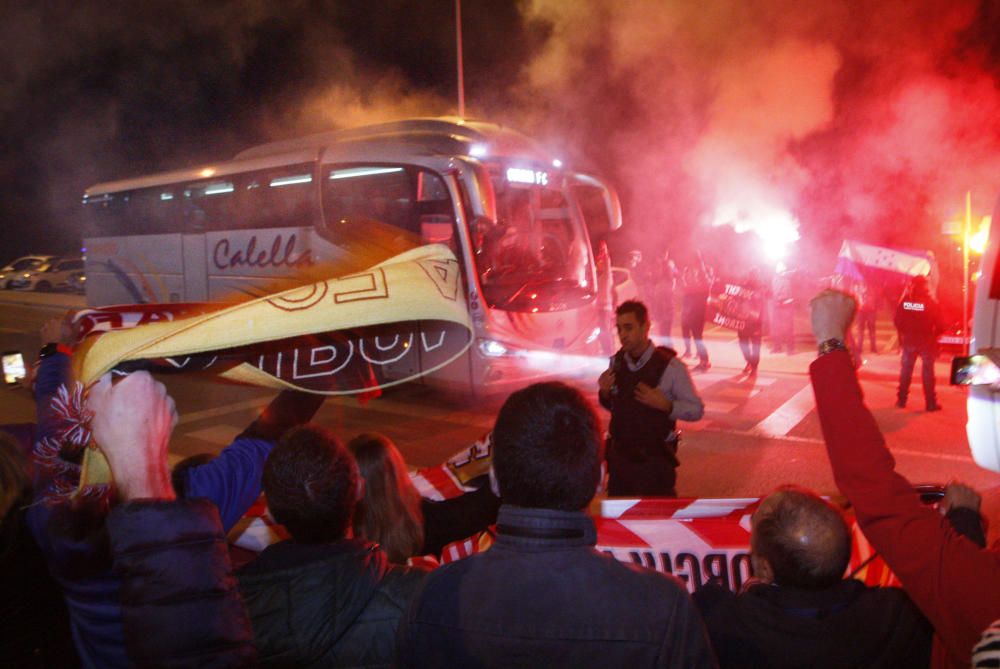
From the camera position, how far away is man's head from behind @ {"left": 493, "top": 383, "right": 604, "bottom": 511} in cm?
145

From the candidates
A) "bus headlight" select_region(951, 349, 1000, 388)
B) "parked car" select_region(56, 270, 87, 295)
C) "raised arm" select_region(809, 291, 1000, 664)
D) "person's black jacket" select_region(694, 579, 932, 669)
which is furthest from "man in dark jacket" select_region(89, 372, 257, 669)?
"parked car" select_region(56, 270, 87, 295)

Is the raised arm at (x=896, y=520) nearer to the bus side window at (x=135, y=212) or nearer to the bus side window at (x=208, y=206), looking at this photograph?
the bus side window at (x=208, y=206)

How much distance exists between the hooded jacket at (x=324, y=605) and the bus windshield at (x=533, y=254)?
6477 mm

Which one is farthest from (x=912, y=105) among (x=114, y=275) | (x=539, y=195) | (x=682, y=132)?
(x=114, y=275)

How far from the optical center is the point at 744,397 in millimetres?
9578

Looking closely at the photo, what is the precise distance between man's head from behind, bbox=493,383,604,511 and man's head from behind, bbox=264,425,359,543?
0.57m

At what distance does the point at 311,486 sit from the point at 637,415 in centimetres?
232

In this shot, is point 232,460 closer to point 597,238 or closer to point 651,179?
point 597,238

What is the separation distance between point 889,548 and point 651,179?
655 inches

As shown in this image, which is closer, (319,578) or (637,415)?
(319,578)

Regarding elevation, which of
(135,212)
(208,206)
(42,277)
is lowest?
(42,277)

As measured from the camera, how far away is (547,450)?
148cm

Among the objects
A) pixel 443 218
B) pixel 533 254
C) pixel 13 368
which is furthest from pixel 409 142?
pixel 13 368

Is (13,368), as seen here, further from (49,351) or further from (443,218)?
(443,218)
